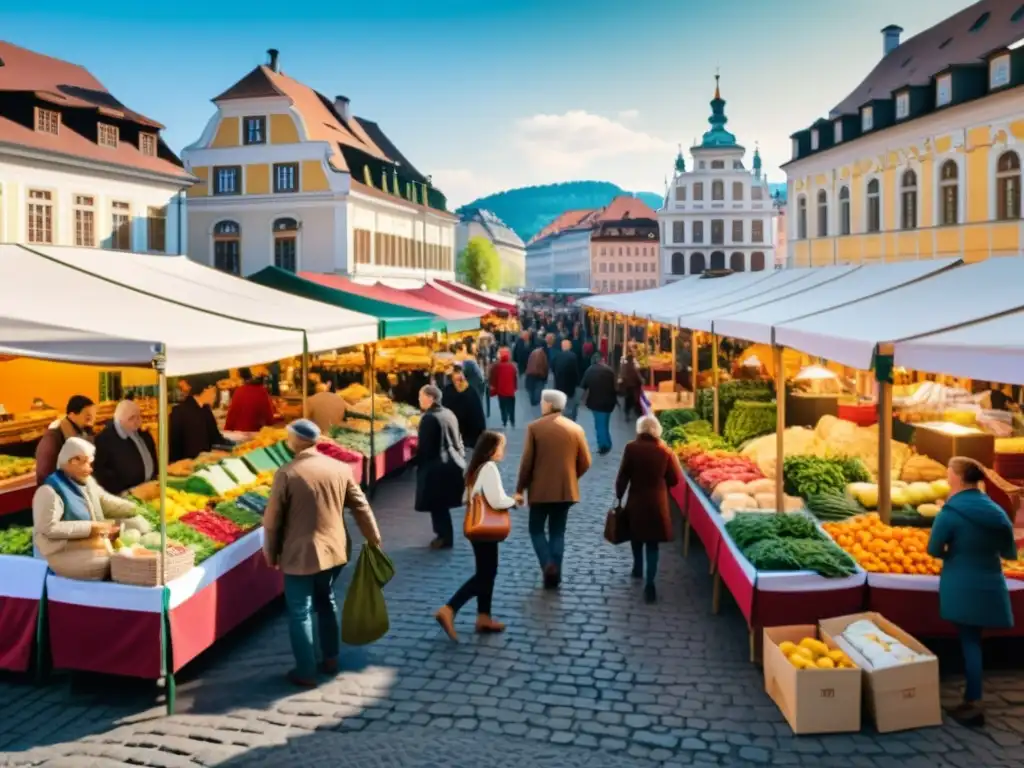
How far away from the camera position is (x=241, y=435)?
1152cm

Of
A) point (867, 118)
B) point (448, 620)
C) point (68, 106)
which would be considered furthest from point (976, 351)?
point (68, 106)

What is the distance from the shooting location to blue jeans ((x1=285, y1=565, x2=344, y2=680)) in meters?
6.16

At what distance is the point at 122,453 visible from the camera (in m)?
7.73

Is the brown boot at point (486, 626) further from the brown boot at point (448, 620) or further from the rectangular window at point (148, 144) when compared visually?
the rectangular window at point (148, 144)

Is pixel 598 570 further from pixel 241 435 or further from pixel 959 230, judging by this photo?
pixel 959 230

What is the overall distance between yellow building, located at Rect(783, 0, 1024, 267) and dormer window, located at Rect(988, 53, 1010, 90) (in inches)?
1.0

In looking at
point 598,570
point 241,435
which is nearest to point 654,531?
point 598,570

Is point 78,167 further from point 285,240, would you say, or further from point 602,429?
point 602,429

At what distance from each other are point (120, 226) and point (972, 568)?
2902 cm

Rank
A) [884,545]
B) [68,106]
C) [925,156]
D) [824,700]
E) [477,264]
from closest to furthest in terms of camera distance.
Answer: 1. [824,700]
2. [884,545]
3. [925,156]
4. [68,106]
5. [477,264]

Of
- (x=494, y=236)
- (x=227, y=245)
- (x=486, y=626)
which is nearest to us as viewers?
(x=486, y=626)

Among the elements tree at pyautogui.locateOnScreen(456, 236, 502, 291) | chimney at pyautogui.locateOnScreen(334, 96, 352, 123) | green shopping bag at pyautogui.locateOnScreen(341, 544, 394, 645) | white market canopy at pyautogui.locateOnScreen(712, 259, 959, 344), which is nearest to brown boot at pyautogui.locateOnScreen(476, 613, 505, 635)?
green shopping bag at pyautogui.locateOnScreen(341, 544, 394, 645)

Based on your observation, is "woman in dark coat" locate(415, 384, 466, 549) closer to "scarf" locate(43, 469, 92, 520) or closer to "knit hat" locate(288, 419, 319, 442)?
"knit hat" locate(288, 419, 319, 442)

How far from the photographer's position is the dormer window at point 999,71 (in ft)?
77.2
